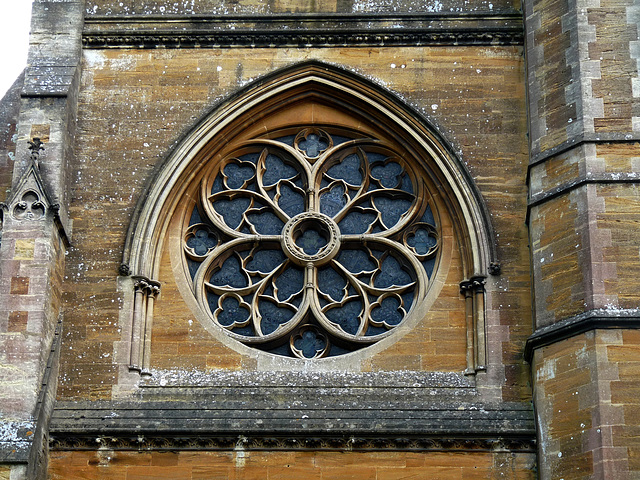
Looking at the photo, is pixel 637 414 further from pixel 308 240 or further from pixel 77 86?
pixel 77 86

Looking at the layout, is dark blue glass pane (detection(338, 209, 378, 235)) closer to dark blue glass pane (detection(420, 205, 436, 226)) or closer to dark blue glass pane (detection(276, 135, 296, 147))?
dark blue glass pane (detection(420, 205, 436, 226))

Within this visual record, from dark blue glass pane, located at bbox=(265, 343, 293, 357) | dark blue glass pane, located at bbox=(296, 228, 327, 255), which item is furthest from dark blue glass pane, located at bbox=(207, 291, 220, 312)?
dark blue glass pane, located at bbox=(296, 228, 327, 255)

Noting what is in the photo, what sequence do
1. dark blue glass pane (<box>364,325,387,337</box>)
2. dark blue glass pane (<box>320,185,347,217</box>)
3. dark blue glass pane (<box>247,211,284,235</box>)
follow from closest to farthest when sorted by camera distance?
dark blue glass pane (<box>364,325,387,337</box>) → dark blue glass pane (<box>247,211,284,235</box>) → dark blue glass pane (<box>320,185,347,217</box>)

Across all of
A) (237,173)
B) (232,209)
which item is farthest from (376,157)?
(232,209)

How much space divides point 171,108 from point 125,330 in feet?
8.55

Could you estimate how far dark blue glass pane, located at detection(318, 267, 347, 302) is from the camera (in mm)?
16875

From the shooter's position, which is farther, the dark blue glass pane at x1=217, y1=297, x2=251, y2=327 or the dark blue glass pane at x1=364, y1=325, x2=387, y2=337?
the dark blue glass pane at x1=217, y1=297, x2=251, y2=327

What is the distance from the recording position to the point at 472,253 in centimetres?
1664

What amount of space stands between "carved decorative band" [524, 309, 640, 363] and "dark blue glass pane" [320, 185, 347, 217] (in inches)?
118

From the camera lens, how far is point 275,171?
17625 millimetres

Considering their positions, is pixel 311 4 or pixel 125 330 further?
A: pixel 311 4

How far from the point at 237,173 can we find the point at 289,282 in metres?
1.44

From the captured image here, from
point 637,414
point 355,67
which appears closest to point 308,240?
point 355,67

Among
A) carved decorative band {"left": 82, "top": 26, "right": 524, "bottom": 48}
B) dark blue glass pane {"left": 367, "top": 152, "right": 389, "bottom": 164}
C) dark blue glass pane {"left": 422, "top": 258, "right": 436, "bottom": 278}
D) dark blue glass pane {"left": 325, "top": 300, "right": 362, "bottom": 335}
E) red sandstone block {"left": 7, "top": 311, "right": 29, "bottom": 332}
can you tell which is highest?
carved decorative band {"left": 82, "top": 26, "right": 524, "bottom": 48}
